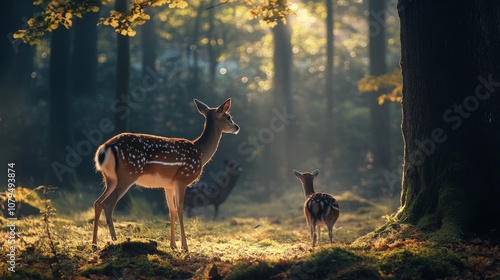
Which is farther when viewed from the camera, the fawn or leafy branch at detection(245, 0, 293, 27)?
the fawn

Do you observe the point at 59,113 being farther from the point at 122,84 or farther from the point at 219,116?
the point at 219,116

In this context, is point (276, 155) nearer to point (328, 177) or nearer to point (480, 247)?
point (328, 177)

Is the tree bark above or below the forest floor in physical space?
above

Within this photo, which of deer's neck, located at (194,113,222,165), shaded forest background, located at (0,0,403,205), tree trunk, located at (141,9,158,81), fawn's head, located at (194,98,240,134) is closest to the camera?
deer's neck, located at (194,113,222,165)

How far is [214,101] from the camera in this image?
3462 centimetres

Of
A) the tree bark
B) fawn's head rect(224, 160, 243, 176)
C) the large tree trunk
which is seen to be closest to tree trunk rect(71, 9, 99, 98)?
fawn's head rect(224, 160, 243, 176)

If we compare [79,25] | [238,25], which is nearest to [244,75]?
[238,25]

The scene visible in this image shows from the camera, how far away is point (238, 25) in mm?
51031

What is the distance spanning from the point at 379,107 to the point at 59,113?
15.6m

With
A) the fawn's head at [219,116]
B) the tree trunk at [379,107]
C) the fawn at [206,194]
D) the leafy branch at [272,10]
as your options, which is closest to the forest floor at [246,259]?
the fawn's head at [219,116]

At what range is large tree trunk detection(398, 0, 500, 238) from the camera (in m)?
10.5

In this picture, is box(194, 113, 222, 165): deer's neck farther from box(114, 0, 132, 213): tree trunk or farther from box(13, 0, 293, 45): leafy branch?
box(114, 0, 132, 213): tree trunk

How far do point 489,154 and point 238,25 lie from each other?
137ft

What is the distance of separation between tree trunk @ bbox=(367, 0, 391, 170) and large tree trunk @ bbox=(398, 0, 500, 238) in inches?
811
